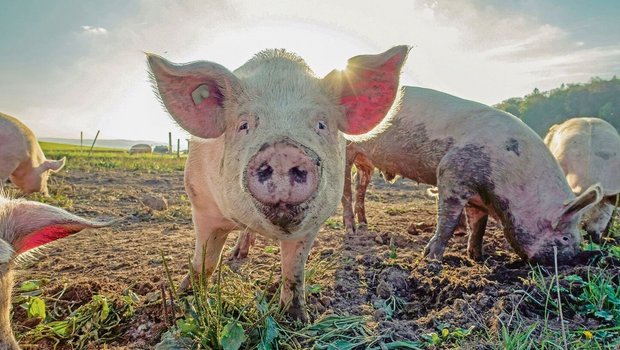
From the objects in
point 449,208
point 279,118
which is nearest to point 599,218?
point 449,208

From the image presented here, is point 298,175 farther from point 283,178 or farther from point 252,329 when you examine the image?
point 252,329

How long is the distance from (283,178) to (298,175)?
7cm

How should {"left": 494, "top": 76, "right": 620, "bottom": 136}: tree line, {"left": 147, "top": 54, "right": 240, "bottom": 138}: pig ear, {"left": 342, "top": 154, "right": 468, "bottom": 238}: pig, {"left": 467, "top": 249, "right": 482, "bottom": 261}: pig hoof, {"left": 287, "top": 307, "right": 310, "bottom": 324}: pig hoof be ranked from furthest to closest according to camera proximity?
{"left": 494, "top": 76, "right": 620, "bottom": 136}: tree line
{"left": 342, "top": 154, "right": 468, "bottom": 238}: pig
{"left": 467, "top": 249, "right": 482, "bottom": 261}: pig hoof
{"left": 287, "top": 307, "right": 310, "bottom": 324}: pig hoof
{"left": 147, "top": 54, "right": 240, "bottom": 138}: pig ear

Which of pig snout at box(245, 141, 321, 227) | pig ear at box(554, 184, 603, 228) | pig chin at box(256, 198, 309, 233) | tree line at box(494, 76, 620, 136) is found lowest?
pig ear at box(554, 184, 603, 228)

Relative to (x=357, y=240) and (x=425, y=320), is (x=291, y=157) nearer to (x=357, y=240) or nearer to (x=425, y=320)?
(x=425, y=320)

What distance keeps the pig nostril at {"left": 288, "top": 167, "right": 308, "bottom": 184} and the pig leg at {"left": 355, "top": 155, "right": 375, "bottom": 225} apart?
437cm

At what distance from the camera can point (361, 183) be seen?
6961 mm

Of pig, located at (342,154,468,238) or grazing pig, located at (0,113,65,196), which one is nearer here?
pig, located at (342,154,468,238)

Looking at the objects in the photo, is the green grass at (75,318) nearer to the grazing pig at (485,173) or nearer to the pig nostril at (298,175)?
the pig nostril at (298,175)

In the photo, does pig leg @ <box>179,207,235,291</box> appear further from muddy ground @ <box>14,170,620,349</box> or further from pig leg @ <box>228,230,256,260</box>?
pig leg @ <box>228,230,256,260</box>

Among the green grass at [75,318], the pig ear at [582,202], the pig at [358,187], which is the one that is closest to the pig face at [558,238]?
the pig ear at [582,202]

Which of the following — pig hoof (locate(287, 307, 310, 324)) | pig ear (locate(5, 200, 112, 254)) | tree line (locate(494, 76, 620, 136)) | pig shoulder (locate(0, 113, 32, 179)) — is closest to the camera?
pig ear (locate(5, 200, 112, 254))

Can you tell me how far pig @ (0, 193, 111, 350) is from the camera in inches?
76.2

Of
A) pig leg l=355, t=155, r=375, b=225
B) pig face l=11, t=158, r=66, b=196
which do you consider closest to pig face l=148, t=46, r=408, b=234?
pig leg l=355, t=155, r=375, b=225
